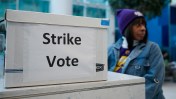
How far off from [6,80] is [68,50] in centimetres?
21

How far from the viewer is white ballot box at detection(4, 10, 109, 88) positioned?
0.67 m

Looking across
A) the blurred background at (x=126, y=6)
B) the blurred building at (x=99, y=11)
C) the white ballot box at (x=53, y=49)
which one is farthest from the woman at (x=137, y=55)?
the blurred building at (x=99, y=11)

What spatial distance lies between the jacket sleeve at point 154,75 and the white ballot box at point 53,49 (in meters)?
0.48

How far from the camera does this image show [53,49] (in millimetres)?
734

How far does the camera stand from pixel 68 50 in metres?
0.76

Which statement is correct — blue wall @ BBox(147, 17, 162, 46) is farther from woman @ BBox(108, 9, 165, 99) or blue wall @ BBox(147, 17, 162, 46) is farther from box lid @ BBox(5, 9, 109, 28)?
box lid @ BBox(5, 9, 109, 28)

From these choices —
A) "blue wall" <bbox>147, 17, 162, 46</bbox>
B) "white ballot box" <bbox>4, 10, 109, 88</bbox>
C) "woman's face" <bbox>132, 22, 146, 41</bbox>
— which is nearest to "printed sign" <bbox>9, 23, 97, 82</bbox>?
"white ballot box" <bbox>4, 10, 109, 88</bbox>

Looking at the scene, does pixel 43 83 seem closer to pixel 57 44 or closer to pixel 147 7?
pixel 57 44

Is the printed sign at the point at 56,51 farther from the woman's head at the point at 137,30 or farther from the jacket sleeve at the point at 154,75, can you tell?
the woman's head at the point at 137,30

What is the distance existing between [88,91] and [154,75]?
577 mm

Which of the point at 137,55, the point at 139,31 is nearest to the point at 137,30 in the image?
the point at 139,31

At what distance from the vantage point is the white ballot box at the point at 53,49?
67 cm

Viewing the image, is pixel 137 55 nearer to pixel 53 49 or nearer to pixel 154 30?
pixel 53 49

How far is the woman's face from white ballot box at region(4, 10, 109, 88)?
0.67 m
